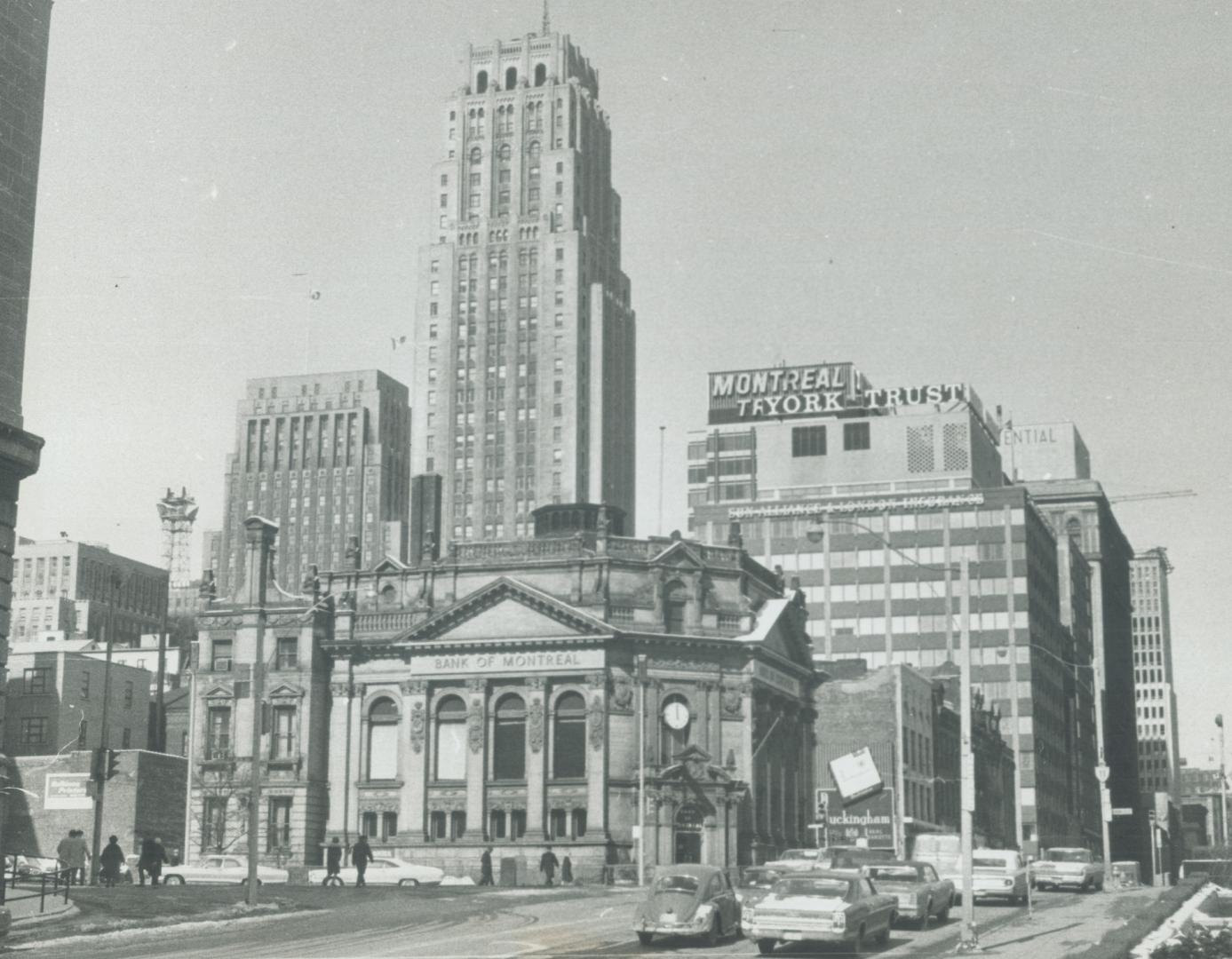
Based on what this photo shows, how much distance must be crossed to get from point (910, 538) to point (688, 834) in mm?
56775

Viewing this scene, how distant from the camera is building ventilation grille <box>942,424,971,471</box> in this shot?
138 metres

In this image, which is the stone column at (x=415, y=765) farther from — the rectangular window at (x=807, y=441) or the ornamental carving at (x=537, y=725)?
the rectangular window at (x=807, y=441)

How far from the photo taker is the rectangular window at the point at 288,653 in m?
84.5

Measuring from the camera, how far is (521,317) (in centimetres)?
16950

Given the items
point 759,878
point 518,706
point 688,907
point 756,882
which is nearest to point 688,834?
point 518,706

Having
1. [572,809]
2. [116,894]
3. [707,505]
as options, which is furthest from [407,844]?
[707,505]

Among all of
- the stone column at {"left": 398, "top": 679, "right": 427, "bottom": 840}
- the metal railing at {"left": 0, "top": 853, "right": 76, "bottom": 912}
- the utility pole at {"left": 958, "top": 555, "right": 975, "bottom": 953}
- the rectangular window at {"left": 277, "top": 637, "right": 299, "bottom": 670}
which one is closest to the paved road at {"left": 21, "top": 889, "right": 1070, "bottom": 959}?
the utility pole at {"left": 958, "top": 555, "right": 975, "bottom": 953}

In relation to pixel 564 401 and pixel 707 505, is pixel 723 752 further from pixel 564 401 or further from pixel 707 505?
pixel 564 401

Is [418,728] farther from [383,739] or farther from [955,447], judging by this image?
[955,447]

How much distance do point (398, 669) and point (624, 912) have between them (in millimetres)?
42987

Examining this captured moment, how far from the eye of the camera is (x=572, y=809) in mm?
78750

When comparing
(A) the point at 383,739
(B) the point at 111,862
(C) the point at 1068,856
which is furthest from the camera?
(A) the point at 383,739

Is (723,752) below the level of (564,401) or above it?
below

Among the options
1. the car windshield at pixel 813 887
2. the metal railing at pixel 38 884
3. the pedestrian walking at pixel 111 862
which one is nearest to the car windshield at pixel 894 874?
the car windshield at pixel 813 887
